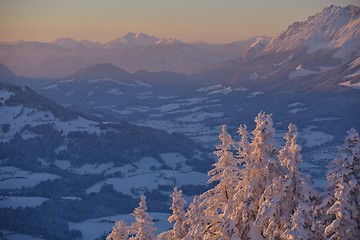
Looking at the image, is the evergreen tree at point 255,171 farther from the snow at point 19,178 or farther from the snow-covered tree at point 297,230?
the snow at point 19,178

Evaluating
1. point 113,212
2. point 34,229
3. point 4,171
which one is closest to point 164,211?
point 113,212

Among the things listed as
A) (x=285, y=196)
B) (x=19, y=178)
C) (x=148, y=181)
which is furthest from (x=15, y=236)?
(x=285, y=196)

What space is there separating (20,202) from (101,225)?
81.1 ft

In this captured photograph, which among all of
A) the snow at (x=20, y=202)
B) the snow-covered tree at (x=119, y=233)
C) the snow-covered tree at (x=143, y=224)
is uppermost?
the snow-covered tree at (x=143, y=224)

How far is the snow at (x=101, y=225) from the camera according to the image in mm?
128012

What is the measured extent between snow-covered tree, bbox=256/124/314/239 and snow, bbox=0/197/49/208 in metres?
127

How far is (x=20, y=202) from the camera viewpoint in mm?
150625

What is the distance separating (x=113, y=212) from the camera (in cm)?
15400

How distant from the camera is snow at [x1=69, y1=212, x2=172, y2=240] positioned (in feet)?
420

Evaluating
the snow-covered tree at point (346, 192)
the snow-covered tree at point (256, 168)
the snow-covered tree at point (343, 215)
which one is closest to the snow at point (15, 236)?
the snow-covered tree at point (256, 168)

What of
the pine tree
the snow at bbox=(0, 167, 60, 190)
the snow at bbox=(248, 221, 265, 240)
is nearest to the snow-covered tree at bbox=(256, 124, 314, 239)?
the snow at bbox=(248, 221, 265, 240)

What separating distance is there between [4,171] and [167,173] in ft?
159

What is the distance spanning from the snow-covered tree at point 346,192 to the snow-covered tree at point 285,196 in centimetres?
98

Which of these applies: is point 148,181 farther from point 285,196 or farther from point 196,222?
point 285,196
